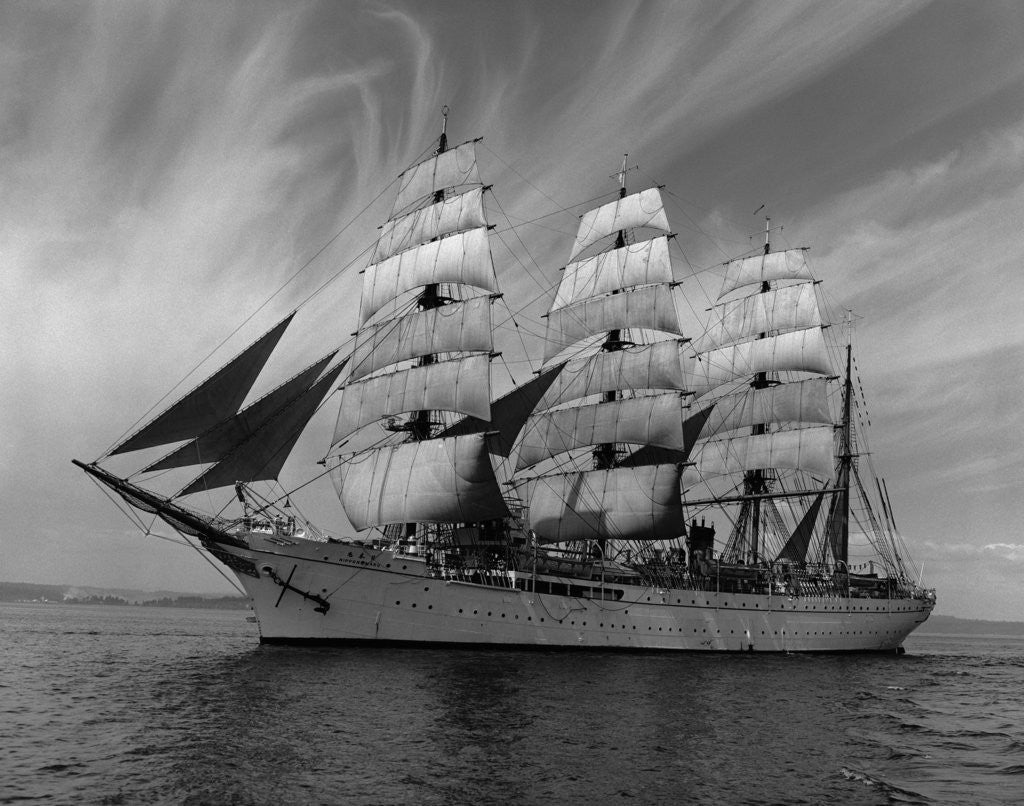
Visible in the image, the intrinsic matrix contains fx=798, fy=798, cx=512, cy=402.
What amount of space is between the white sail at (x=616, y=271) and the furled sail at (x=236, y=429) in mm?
26078

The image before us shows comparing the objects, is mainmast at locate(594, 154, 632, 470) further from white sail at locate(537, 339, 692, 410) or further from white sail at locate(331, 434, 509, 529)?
white sail at locate(331, 434, 509, 529)

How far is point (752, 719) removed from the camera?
25438 millimetres

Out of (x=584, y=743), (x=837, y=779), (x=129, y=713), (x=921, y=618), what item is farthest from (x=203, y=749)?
(x=921, y=618)

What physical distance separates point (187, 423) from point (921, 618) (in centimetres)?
6232

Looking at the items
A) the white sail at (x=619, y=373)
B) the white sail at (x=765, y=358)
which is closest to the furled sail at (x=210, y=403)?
the white sail at (x=619, y=373)

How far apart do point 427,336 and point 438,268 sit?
4.67 metres

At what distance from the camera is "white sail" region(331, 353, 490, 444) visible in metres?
47.5

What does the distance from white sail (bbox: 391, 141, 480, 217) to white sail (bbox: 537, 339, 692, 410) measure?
15049mm

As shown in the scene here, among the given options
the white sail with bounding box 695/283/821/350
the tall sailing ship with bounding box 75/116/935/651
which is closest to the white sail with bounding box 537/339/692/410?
the tall sailing ship with bounding box 75/116/935/651

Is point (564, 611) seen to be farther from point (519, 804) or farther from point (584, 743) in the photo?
point (519, 804)

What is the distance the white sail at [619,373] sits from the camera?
5488cm

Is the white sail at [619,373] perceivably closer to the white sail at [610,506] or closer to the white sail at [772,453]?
the white sail at [610,506]

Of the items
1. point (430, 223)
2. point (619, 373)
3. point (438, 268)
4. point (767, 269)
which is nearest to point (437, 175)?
point (430, 223)

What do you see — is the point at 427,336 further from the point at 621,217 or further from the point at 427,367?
the point at 621,217
